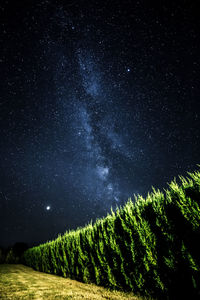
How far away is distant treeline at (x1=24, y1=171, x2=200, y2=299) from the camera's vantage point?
360cm

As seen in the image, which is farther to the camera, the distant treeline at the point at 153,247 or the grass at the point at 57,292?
the grass at the point at 57,292

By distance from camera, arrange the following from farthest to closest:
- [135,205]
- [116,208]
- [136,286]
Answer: [116,208] → [135,205] → [136,286]

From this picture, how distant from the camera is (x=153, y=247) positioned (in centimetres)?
436

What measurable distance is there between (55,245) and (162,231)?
383 inches

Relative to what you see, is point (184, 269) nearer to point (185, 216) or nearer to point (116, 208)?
point (185, 216)

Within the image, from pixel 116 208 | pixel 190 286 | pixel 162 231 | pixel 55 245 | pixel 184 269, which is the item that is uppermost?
pixel 55 245

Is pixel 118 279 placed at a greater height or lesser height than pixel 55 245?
lesser

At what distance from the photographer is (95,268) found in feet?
20.7

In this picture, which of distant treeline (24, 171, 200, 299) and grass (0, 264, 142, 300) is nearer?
distant treeline (24, 171, 200, 299)

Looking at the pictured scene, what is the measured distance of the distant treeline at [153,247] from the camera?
360 cm

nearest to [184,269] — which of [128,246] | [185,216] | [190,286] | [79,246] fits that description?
[190,286]

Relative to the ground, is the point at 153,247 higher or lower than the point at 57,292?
higher

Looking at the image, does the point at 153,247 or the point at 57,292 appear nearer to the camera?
the point at 153,247

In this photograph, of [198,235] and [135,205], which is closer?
[198,235]
